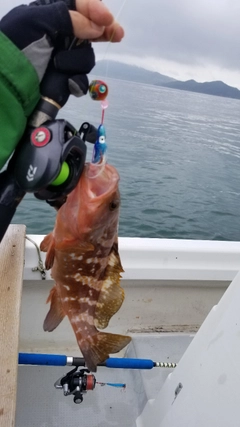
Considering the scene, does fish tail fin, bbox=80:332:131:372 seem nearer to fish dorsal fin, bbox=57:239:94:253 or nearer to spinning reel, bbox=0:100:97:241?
fish dorsal fin, bbox=57:239:94:253

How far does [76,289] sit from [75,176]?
2.07 ft

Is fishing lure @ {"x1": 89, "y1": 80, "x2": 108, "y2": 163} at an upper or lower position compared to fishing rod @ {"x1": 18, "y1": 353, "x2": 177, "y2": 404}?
upper

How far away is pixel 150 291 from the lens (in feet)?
10.8

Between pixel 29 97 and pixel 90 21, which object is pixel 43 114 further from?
pixel 90 21

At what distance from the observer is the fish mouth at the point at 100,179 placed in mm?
1399

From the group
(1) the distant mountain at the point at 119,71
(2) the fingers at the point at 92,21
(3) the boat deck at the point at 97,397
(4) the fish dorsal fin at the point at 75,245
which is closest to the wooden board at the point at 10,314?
(4) the fish dorsal fin at the point at 75,245

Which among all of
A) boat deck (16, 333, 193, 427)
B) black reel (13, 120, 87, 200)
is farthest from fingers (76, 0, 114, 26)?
boat deck (16, 333, 193, 427)

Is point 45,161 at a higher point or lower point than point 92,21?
lower

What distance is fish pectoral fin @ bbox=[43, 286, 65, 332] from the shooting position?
1.75m

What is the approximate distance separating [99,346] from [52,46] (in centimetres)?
122

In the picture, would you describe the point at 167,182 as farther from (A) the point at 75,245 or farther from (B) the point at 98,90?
(B) the point at 98,90

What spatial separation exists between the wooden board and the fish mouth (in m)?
0.81

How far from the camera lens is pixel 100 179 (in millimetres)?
1435

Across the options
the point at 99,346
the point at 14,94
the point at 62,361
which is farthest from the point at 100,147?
the point at 62,361
